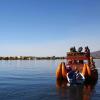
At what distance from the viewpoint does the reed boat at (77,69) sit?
1567 inches

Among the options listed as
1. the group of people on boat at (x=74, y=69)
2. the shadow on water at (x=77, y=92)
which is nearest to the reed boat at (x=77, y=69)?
the group of people on boat at (x=74, y=69)

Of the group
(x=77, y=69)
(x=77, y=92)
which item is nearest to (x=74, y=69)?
(x=77, y=69)

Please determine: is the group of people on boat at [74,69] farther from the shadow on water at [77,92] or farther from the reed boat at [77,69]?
the shadow on water at [77,92]

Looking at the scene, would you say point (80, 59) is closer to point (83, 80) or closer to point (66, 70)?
point (66, 70)

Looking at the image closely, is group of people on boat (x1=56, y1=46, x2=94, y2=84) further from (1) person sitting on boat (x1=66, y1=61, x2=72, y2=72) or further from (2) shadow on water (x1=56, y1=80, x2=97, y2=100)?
(2) shadow on water (x1=56, y1=80, x2=97, y2=100)

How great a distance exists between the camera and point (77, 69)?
45.4 metres

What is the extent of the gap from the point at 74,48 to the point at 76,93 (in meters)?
16.5

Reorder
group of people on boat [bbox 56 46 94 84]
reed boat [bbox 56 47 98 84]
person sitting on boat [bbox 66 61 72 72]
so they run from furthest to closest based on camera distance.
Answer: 1. person sitting on boat [bbox 66 61 72 72]
2. reed boat [bbox 56 47 98 84]
3. group of people on boat [bbox 56 46 94 84]

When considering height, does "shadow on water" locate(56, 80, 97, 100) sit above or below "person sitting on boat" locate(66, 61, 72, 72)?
below

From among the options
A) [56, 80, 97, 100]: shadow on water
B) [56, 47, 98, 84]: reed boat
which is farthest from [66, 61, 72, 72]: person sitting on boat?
[56, 80, 97, 100]: shadow on water

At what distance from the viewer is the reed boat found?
39.8 meters

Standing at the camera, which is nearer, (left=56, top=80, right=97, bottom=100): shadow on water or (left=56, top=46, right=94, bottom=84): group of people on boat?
(left=56, top=80, right=97, bottom=100): shadow on water

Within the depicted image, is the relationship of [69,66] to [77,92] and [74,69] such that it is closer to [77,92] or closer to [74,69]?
[74,69]

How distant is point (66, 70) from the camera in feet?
144
